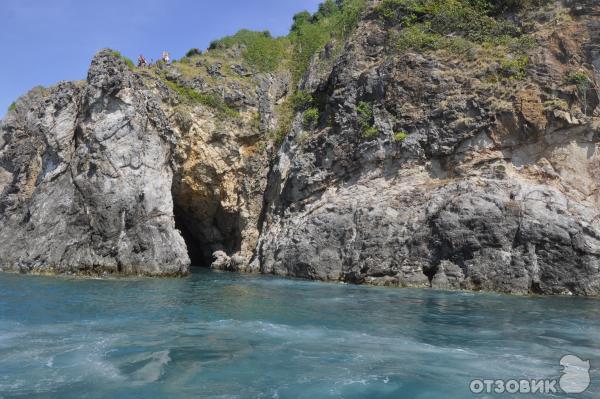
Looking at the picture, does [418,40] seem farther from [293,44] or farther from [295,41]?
[295,41]

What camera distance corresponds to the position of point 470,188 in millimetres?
22969

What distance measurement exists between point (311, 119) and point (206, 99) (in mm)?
6823

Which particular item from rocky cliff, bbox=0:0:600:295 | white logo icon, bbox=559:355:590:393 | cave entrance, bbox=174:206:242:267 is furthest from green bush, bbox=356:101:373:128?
white logo icon, bbox=559:355:590:393

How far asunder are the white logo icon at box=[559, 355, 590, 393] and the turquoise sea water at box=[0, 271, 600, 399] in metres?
0.17

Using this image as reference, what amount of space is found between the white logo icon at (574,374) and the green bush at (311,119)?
23.4 metres

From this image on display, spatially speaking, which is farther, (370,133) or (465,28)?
(465,28)

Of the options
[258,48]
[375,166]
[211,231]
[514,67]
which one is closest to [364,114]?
[375,166]

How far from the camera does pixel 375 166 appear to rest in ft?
88.3

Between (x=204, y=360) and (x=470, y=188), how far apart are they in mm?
17173

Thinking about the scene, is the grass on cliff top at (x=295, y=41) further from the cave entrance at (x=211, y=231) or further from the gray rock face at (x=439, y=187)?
the cave entrance at (x=211, y=231)

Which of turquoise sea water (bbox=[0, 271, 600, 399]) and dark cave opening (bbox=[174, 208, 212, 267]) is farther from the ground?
dark cave opening (bbox=[174, 208, 212, 267])

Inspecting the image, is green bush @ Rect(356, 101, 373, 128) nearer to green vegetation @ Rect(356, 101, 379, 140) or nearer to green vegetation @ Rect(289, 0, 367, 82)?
green vegetation @ Rect(356, 101, 379, 140)

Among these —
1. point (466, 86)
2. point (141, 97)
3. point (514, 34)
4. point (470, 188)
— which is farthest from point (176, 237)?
point (514, 34)

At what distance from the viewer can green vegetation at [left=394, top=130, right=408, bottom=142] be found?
26266mm
